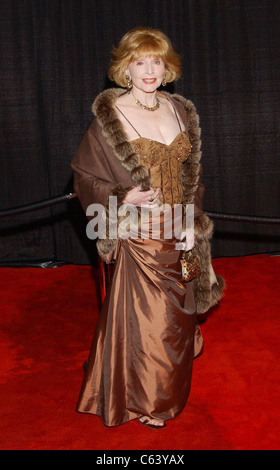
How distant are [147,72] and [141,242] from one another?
766 mm

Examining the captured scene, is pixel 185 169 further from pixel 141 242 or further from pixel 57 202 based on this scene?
pixel 57 202

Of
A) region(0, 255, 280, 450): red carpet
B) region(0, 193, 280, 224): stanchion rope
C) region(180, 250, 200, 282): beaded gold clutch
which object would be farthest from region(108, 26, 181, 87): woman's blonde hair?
region(0, 255, 280, 450): red carpet

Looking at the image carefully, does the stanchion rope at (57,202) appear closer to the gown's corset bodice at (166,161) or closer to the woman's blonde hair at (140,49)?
the gown's corset bodice at (166,161)

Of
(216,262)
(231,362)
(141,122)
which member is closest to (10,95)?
(216,262)

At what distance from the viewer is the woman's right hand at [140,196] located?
256cm

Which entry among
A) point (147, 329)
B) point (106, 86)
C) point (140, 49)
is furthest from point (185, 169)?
point (106, 86)

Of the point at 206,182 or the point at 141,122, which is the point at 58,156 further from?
the point at 141,122

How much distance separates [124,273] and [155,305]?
0.68 feet

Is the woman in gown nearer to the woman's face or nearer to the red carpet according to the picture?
the woman's face

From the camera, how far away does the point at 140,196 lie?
8.43 ft

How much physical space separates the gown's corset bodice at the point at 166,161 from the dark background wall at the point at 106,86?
2441mm

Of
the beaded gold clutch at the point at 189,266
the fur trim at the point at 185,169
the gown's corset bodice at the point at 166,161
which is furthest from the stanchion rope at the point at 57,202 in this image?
the gown's corset bodice at the point at 166,161

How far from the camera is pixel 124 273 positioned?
8.98ft
